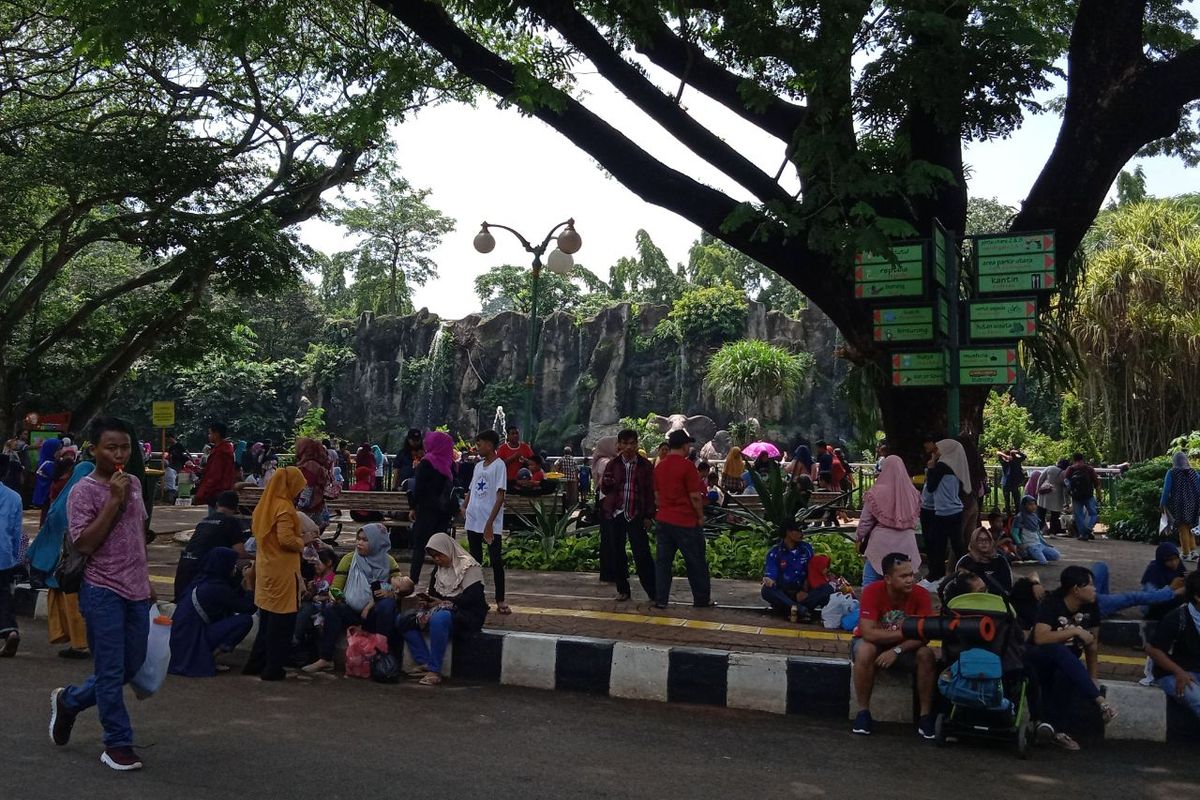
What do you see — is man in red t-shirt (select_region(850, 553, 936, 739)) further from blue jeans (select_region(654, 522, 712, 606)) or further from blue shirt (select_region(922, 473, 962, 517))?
blue shirt (select_region(922, 473, 962, 517))

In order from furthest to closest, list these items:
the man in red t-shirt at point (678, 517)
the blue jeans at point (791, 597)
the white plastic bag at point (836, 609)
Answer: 1. the man in red t-shirt at point (678, 517)
2. the blue jeans at point (791, 597)
3. the white plastic bag at point (836, 609)

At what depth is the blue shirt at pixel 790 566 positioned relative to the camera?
8.06 metres

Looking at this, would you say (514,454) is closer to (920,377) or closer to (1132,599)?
(920,377)

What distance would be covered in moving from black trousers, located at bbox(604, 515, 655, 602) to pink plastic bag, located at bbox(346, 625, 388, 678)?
234 centimetres

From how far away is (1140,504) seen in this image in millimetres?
15359

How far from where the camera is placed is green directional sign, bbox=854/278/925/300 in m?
9.58

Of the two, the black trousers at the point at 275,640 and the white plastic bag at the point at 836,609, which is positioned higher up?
the white plastic bag at the point at 836,609

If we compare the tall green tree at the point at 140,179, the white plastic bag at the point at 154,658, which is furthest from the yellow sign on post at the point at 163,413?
the white plastic bag at the point at 154,658

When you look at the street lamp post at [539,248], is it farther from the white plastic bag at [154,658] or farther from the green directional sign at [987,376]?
the white plastic bag at [154,658]

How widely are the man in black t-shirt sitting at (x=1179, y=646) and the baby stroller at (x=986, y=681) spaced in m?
0.90

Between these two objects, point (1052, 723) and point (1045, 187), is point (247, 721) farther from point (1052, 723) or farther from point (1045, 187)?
point (1045, 187)

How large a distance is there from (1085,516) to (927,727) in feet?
37.7

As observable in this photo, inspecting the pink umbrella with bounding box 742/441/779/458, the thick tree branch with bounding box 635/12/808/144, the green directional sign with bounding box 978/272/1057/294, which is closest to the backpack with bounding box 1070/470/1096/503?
the pink umbrella with bounding box 742/441/779/458

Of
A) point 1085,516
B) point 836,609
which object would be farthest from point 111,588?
point 1085,516
